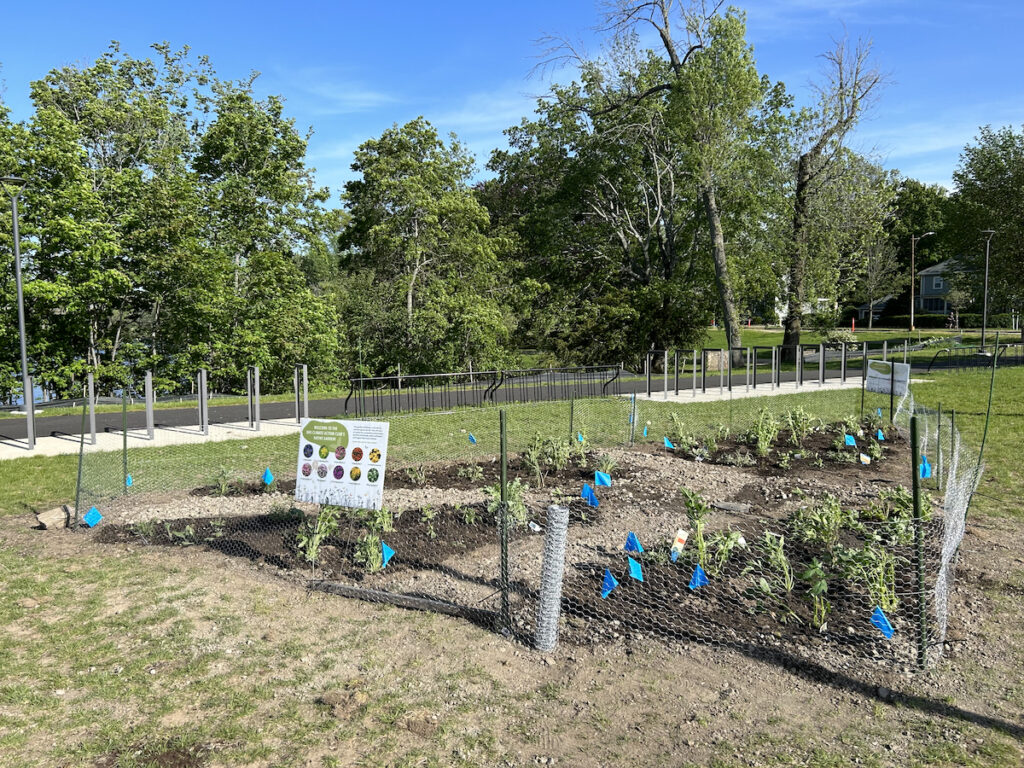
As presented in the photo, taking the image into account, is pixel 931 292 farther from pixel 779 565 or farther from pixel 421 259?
pixel 779 565

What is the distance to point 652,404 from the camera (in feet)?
53.0

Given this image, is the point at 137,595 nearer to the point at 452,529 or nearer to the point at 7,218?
the point at 452,529

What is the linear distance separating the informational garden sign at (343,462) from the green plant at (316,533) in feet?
1.14

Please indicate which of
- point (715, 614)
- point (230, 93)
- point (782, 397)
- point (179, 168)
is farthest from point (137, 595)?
point (230, 93)

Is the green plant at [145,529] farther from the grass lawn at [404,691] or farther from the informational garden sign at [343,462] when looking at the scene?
the informational garden sign at [343,462]

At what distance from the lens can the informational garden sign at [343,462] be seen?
5.42m

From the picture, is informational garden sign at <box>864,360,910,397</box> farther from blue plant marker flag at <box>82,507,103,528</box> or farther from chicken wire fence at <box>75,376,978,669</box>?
blue plant marker flag at <box>82,507,103,528</box>

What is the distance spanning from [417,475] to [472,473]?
670mm

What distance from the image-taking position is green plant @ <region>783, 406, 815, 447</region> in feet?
33.9

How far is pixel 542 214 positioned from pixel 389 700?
2782cm

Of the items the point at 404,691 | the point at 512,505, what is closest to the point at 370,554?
the point at 512,505

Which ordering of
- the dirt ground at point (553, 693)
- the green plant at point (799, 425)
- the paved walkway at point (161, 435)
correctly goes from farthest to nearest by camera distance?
the paved walkway at point (161, 435), the green plant at point (799, 425), the dirt ground at point (553, 693)

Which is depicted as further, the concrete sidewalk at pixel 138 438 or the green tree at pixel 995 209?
the green tree at pixel 995 209

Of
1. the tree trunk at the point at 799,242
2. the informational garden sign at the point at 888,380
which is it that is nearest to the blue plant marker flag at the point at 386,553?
the informational garden sign at the point at 888,380
